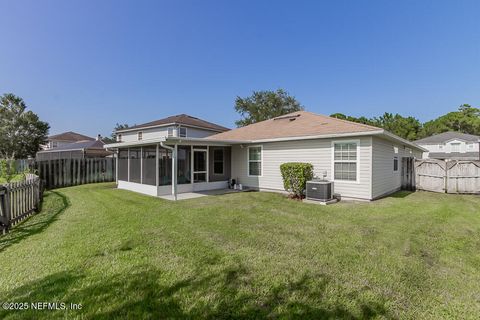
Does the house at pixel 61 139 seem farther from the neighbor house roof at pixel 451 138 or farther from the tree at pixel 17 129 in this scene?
the neighbor house roof at pixel 451 138

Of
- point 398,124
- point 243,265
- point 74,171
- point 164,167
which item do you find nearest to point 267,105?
point 398,124

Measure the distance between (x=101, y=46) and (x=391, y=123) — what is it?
47.7m

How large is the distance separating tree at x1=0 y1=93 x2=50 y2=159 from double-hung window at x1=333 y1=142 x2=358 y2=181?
36.9 m

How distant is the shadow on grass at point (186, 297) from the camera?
7.73ft

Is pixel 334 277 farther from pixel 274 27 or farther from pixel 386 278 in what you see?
pixel 274 27

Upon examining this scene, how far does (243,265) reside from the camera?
344cm

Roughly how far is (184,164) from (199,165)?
2.69 feet

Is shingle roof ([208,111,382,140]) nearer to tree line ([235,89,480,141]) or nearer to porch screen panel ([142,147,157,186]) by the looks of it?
porch screen panel ([142,147,157,186])

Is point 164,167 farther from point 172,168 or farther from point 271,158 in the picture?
point 271,158

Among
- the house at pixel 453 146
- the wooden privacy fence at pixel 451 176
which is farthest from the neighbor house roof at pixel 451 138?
the wooden privacy fence at pixel 451 176

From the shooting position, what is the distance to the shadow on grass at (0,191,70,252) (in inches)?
179

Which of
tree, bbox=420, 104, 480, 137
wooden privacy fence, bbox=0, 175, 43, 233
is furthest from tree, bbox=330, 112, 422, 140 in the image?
wooden privacy fence, bbox=0, 175, 43, 233

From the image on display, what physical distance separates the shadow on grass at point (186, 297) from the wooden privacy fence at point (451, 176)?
11744mm

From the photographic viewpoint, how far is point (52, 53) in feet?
38.6
